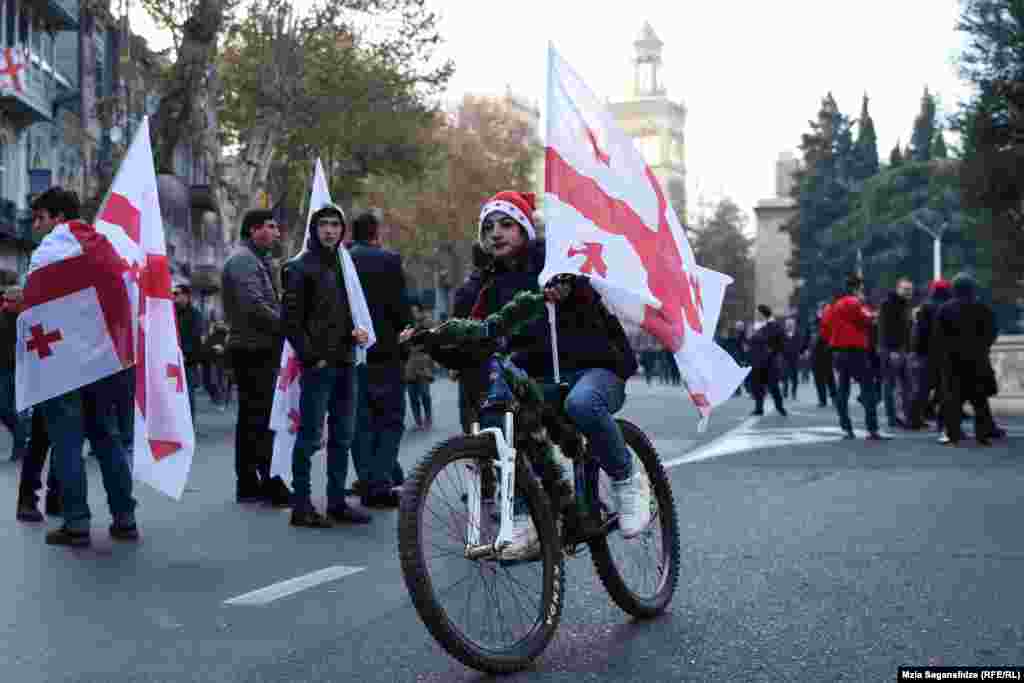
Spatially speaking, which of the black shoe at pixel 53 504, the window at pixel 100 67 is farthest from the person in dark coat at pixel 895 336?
the window at pixel 100 67

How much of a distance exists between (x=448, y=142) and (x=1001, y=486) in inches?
2307

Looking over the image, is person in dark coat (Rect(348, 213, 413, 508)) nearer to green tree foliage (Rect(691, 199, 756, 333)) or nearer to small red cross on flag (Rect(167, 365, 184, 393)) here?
small red cross on flag (Rect(167, 365, 184, 393))

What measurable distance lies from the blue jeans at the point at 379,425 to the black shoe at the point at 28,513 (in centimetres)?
200

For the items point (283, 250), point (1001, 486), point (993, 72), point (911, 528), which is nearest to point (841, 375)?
point (1001, 486)

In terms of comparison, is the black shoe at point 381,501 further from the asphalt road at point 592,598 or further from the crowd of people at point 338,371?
the asphalt road at point 592,598

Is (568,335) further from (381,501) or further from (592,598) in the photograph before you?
(381,501)

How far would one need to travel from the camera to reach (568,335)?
5.88 metres

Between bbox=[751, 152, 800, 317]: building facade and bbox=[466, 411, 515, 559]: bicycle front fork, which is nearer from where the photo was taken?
bbox=[466, 411, 515, 559]: bicycle front fork

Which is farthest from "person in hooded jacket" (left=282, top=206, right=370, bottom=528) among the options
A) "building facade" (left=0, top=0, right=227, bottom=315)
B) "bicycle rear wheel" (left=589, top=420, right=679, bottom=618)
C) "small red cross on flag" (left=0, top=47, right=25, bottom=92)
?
"small red cross on flag" (left=0, top=47, right=25, bottom=92)

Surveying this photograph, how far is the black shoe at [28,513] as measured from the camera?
370 inches

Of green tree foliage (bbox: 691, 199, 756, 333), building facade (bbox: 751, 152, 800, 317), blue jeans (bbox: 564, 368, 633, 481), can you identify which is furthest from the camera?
building facade (bbox: 751, 152, 800, 317)

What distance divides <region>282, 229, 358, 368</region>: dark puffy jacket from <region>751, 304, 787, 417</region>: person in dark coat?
1438cm

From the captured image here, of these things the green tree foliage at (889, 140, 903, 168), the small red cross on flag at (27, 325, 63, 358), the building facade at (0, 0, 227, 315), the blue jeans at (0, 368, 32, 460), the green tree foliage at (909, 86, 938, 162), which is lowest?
the blue jeans at (0, 368, 32, 460)

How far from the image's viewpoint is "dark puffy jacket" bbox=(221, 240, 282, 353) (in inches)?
398
